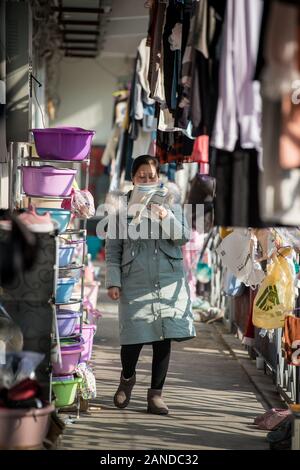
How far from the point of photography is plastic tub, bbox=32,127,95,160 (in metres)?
7.39

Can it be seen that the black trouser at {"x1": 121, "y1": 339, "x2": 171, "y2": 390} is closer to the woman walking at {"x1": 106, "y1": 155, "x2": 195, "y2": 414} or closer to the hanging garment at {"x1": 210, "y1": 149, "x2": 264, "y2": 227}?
the woman walking at {"x1": 106, "y1": 155, "x2": 195, "y2": 414}

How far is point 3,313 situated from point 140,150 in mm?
7265

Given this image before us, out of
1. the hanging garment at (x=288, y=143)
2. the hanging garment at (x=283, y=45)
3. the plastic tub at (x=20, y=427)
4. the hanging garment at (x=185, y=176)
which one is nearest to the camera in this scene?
the hanging garment at (x=283, y=45)

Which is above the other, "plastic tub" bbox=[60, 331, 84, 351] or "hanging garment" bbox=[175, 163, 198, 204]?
"hanging garment" bbox=[175, 163, 198, 204]

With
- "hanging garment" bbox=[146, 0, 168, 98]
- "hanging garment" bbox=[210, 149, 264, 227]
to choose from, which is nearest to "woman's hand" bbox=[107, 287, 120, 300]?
"hanging garment" bbox=[146, 0, 168, 98]

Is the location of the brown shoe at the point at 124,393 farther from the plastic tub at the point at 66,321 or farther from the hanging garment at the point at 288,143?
the hanging garment at the point at 288,143

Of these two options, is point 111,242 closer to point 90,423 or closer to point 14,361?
point 90,423

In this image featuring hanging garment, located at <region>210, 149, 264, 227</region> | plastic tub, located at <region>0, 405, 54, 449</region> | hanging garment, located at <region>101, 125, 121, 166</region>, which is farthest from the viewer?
hanging garment, located at <region>101, 125, 121, 166</region>

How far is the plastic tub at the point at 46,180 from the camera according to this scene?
741 cm

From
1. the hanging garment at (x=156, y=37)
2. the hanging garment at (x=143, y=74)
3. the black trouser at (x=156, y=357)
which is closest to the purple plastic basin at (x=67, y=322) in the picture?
the black trouser at (x=156, y=357)

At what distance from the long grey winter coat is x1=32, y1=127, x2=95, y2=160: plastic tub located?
63 centimetres

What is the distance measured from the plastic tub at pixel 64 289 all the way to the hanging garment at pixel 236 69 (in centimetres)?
216

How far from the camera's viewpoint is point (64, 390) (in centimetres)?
722
